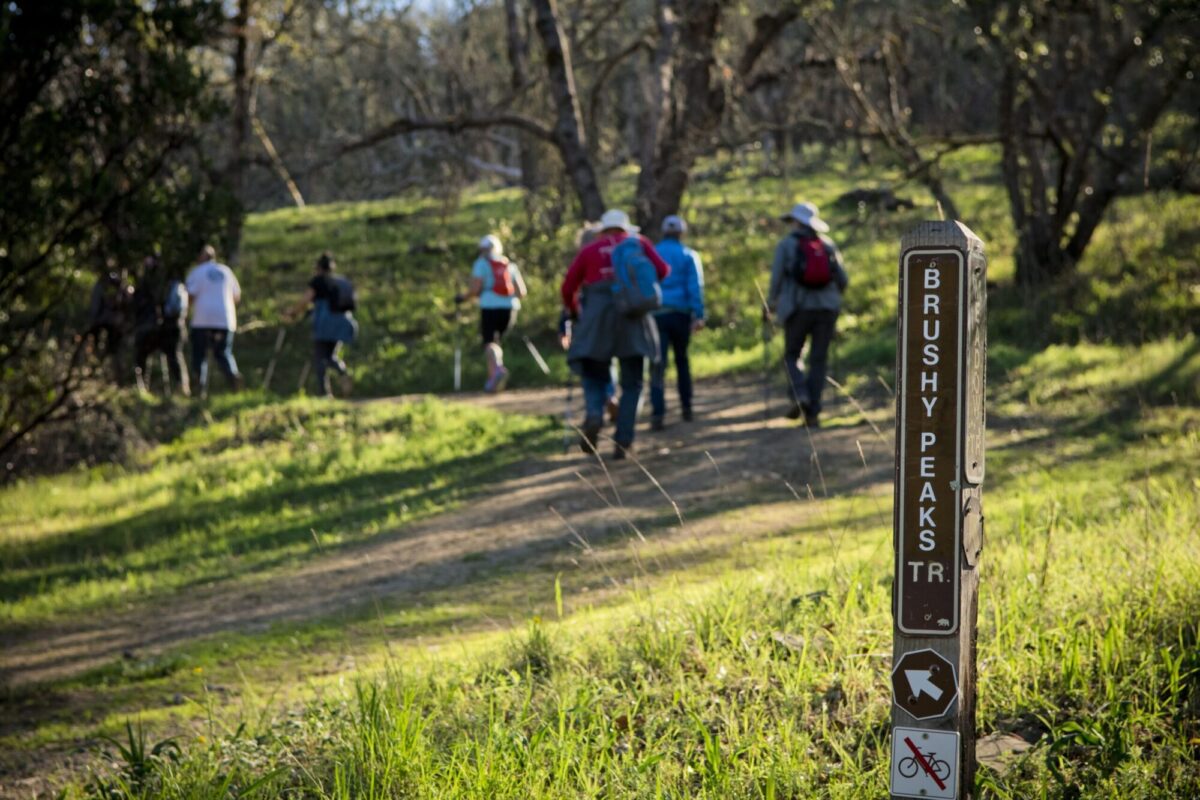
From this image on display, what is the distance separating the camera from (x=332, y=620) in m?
7.98

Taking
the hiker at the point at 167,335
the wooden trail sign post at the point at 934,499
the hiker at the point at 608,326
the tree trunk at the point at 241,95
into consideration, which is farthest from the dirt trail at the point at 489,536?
the tree trunk at the point at 241,95

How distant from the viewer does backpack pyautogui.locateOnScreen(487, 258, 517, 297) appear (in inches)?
632

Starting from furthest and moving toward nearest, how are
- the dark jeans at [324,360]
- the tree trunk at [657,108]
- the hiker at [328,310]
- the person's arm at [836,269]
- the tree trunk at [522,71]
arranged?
the tree trunk at [522,71], the tree trunk at [657,108], the dark jeans at [324,360], the hiker at [328,310], the person's arm at [836,269]

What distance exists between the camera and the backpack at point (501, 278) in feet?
52.6

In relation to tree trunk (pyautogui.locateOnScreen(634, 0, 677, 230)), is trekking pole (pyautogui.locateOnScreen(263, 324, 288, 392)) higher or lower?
lower

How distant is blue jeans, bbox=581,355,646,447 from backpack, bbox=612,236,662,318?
454 millimetres

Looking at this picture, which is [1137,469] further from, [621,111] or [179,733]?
[621,111]

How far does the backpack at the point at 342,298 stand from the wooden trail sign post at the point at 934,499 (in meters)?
13.8

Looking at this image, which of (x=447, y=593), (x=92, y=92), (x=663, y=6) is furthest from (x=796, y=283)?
(x=663, y=6)

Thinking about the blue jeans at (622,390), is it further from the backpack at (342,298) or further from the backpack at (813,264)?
the backpack at (342,298)

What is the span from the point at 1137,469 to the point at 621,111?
133 ft

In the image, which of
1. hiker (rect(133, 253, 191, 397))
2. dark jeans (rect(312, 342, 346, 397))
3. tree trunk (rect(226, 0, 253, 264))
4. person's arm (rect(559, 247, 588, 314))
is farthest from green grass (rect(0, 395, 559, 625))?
tree trunk (rect(226, 0, 253, 264))

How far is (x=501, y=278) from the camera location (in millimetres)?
16094

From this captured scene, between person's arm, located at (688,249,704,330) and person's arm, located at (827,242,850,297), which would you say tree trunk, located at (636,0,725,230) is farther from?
person's arm, located at (827,242,850,297)
